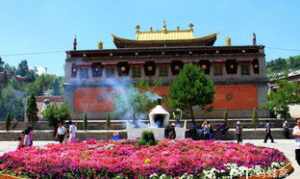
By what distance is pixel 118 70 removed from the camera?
39.4 m

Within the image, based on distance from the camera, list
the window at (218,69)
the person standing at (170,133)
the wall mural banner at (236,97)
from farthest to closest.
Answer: the window at (218,69) → the wall mural banner at (236,97) → the person standing at (170,133)

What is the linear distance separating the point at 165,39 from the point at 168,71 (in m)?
5.07

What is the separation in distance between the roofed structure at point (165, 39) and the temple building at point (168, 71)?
281 centimetres

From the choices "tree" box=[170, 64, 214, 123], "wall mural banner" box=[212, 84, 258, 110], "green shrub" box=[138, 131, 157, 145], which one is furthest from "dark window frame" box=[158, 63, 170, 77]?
"green shrub" box=[138, 131, 157, 145]

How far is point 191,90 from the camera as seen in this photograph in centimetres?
3244

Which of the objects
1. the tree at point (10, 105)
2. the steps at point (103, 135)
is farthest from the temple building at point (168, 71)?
the tree at point (10, 105)

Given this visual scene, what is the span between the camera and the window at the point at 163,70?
39250mm

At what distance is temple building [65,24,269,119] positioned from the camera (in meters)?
38.2

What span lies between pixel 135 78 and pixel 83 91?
Result: 5414 mm

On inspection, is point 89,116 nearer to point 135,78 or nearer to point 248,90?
point 135,78

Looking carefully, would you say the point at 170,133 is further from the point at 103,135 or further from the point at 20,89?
the point at 20,89

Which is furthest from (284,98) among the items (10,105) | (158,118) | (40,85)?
(40,85)

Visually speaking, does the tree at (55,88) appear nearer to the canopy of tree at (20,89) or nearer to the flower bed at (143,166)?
the canopy of tree at (20,89)

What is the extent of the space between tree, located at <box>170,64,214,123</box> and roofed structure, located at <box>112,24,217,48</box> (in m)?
9.10
